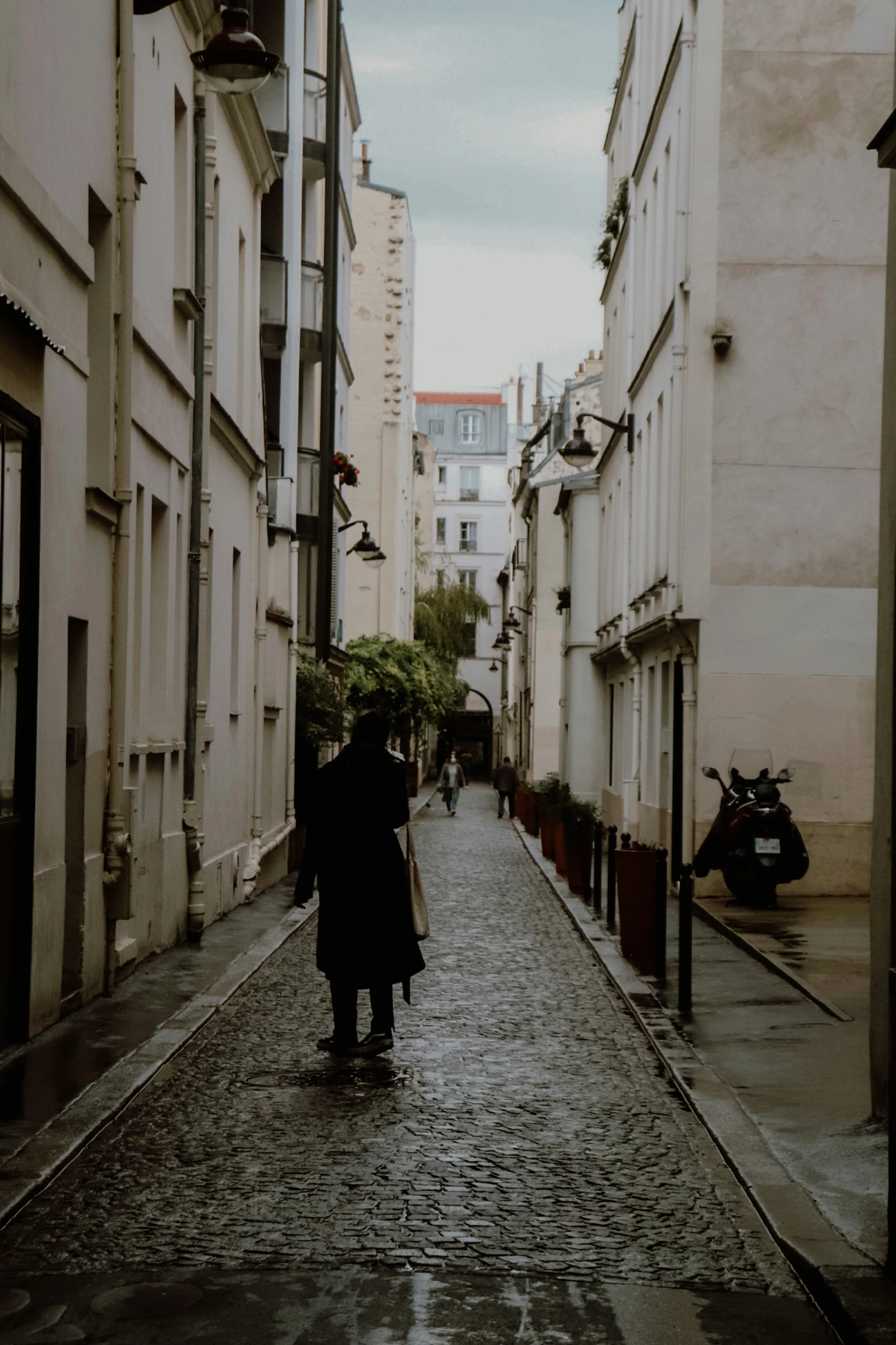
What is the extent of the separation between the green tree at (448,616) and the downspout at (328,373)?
144ft

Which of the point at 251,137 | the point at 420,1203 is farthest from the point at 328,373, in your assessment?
the point at 420,1203

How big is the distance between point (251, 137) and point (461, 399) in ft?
292

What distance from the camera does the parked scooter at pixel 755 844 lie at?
1761 centimetres

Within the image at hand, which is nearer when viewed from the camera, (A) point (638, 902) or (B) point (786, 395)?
(A) point (638, 902)

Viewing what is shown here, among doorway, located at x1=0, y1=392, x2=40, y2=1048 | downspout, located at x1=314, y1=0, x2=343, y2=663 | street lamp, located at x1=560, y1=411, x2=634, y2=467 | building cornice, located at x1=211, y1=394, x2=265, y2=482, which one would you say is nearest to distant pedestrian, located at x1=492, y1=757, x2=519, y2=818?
downspout, located at x1=314, y1=0, x2=343, y2=663

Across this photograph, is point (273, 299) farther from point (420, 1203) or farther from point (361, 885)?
point (420, 1203)

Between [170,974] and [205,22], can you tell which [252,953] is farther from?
[205,22]

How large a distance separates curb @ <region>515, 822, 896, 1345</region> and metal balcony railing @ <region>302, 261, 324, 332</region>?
17.7m

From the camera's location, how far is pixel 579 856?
2014cm

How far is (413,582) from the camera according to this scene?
65875mm

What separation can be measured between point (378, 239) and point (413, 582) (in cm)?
1586

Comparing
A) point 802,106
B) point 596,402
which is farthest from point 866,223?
point 596,402

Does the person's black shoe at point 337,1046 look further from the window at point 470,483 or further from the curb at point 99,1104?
the window at point 470,483

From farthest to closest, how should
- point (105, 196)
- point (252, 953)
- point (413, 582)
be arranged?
point (413, 582), point (252, 953), point (105, 196)
